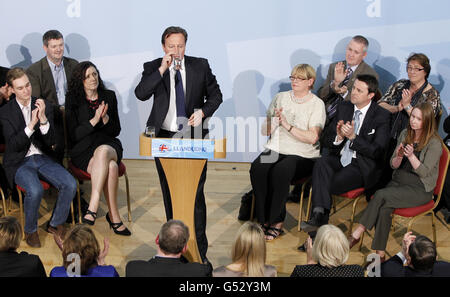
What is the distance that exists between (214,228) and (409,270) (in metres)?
1.87

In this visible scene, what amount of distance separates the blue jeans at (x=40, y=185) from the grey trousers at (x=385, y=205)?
7.12 ft

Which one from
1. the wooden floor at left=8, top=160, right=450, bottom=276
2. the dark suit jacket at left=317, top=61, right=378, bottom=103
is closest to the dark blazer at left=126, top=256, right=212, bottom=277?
the wooden floor at left=8, top=160, right=450, bottom=276

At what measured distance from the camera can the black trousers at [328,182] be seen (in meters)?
4.37

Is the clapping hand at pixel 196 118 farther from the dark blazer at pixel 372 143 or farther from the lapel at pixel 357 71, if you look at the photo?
the lapel at pixel 357 71

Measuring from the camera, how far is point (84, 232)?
2982 mm

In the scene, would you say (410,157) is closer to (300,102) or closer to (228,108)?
(300,102)

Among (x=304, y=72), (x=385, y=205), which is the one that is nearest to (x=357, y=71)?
(x=304, y=72)

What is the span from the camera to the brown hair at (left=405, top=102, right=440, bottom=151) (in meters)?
4.09

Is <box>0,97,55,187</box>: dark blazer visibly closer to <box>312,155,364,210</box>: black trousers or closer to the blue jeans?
the blue jeans

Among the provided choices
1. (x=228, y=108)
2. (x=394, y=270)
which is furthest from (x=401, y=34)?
(x=394, y=270)

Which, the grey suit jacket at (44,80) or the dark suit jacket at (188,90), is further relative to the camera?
the grey suit jacket at (44,80)

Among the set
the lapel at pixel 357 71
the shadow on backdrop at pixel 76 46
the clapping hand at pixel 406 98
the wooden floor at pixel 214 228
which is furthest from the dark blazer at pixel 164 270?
the shadow on backdrop at pixel 76 46

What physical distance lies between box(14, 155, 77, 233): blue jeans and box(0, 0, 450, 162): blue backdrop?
1.99 m

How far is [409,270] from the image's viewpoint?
309 cm
